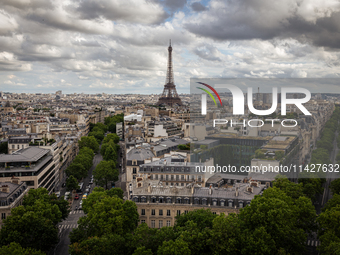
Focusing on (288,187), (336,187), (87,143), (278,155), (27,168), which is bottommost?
(336,187)

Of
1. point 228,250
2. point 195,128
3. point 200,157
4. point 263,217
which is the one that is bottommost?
point 228,250

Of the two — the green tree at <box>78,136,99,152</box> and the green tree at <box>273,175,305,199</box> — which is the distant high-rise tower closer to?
the green tree at <box>78,136,99,152</box>

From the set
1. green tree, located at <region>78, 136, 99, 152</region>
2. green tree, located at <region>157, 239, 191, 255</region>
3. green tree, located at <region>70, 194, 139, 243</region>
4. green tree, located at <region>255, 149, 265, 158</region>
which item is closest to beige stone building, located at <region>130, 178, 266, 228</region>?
green tree, located at <region>70, 194, 139, 243</region>

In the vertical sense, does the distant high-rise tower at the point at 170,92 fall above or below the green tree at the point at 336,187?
above

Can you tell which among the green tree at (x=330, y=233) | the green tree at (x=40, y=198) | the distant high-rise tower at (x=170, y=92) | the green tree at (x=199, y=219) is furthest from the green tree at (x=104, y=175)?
the distant high-rise tower at (x=170, y=92)

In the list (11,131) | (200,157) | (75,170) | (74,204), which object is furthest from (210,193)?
(11,131)

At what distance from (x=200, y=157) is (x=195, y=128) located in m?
3.44

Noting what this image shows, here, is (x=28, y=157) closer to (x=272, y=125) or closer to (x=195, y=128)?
(x=195, y=128)

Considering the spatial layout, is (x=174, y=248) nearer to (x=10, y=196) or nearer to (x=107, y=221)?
(x=107, y=221)

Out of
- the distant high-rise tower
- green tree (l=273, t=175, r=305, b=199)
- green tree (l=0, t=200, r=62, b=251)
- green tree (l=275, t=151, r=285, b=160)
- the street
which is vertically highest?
the distant high-rise tower

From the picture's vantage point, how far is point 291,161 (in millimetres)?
42375

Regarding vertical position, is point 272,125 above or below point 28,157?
above

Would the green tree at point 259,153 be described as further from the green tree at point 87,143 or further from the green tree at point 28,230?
the green tree at point 87,143

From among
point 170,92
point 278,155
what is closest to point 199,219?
point 278,155
